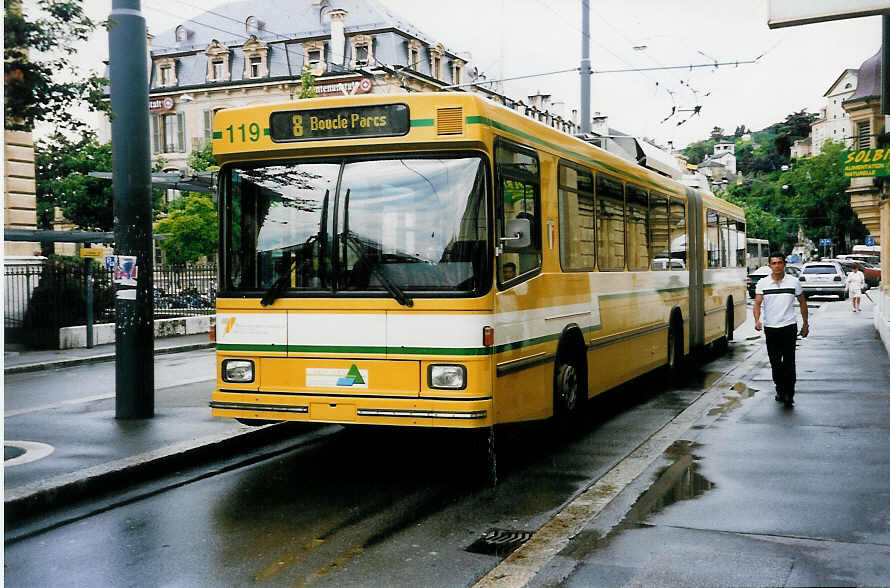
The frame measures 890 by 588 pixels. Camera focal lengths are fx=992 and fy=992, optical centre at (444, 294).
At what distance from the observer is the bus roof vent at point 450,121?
7.18m

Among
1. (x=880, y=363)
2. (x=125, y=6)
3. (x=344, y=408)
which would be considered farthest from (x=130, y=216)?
(x=880, y=363)

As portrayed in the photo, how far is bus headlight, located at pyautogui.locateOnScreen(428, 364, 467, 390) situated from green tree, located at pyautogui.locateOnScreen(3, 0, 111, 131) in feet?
12.3

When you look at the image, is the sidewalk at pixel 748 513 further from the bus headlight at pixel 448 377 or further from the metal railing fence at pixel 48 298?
the metal railing fence at pixel 48 298

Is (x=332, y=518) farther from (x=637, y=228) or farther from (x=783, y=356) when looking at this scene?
(x=783, y=356)

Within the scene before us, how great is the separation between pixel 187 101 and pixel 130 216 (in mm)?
56461

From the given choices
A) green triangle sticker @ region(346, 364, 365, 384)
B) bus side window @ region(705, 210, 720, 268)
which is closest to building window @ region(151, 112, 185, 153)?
bus side window @ region(705, 210, 720, 268)

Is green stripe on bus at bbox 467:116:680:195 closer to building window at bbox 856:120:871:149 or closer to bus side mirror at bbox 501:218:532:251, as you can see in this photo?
bus side mirror at bbox 501:218:532:251

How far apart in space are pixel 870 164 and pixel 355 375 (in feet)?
56.4

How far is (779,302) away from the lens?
1131cm

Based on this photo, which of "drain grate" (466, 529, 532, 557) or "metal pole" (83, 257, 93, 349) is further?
"metal pole" (83, 257, 93, 349)

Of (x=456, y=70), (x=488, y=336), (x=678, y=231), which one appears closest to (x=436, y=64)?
(x=456, y=70)

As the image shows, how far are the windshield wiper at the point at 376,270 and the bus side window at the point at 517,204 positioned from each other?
74 centimetres

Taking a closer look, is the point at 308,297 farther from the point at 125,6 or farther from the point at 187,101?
the point at 187,101

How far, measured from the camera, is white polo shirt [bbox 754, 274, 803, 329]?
11.3 meters
